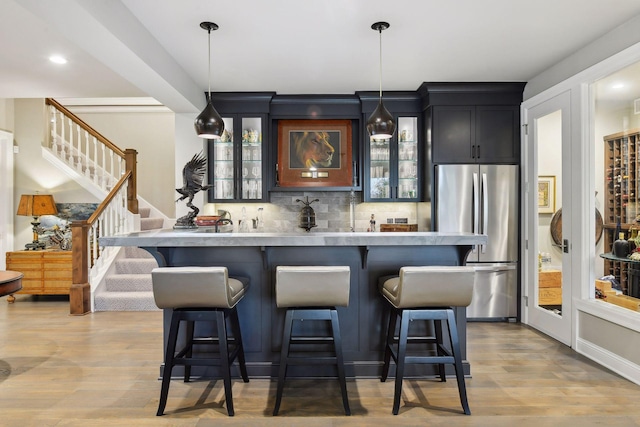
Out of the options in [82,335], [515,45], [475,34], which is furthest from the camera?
[82,335]

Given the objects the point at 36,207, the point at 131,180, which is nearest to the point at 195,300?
the point at 131,180

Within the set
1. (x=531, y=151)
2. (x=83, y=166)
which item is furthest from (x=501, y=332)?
(x=83, y=166)

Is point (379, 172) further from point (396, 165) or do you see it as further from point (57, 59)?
point (57, 59)

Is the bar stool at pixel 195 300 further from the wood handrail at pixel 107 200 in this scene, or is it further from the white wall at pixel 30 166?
the white wall at pixel 30 166

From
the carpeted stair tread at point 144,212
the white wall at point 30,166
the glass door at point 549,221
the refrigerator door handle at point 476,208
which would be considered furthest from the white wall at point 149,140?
the glass door at point 549,221

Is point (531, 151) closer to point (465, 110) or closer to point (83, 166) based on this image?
point (465, 110)

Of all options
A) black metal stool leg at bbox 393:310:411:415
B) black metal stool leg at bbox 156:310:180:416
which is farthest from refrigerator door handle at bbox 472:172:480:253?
black metal stool leg at bbox 156:310:180:416

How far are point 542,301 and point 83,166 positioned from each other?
6766 mm

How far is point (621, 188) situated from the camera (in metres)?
3.19

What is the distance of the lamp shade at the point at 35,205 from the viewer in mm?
5660

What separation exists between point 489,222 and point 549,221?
605 millimetres

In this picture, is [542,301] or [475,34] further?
[542,301]

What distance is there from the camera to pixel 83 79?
4.36 m

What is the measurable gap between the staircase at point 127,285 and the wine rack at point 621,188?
4.73 metres
